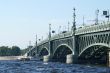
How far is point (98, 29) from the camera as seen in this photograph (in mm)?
99375

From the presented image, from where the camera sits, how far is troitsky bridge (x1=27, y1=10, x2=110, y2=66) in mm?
97963

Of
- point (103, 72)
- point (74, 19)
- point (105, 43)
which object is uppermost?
point (74, 19)

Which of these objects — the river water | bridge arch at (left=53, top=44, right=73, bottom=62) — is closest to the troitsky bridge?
bridge arch at (left=53, top=44, right=73, bottom=62)

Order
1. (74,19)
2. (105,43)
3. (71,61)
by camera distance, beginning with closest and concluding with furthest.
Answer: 1. (105,43)
2. (71,61)
3. (74,19)

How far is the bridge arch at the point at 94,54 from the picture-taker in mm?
111644

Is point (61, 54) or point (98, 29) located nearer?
point (98, 29)

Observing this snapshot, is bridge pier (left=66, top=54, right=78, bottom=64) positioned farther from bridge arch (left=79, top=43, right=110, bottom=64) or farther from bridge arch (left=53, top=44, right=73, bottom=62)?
bridge arch (left=53, top=44, right=73, bottom=62)

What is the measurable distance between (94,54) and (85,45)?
11237mm

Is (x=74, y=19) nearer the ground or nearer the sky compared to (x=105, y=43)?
nearer the sky

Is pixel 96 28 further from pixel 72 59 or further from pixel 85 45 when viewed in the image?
pixel 72 59

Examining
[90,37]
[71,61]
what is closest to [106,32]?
[90,37]

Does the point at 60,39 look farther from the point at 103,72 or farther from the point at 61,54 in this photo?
the point at 103,72

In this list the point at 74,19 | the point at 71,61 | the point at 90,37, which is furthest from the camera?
the point at 74,19

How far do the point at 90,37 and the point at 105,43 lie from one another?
11520 millimetres
